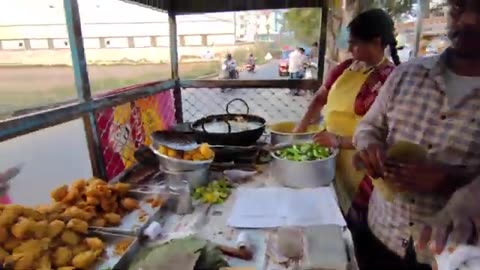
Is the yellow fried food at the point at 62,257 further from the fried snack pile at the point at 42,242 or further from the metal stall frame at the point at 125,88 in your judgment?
the metal stall frame at the point at 125,88

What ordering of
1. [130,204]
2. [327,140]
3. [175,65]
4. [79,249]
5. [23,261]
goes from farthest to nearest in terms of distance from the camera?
[175,65], [327,140], [130,204], [79,249], [23,261]

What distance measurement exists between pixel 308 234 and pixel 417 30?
5.08 feet

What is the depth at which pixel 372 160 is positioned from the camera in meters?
0.89

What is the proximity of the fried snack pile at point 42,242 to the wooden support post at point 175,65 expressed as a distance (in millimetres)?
1568

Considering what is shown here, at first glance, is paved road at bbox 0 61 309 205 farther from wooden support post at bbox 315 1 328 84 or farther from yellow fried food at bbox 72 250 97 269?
wooden support post at bbox 315 1 328 84

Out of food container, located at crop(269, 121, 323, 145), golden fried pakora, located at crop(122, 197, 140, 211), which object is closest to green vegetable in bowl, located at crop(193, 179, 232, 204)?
golden fried pakora, located at crop(122, 197, 140, 211)

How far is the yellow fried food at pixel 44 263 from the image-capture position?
2.54 feet

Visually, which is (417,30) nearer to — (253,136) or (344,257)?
(253,136)

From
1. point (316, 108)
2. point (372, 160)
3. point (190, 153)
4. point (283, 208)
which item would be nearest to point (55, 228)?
point (190, 153)

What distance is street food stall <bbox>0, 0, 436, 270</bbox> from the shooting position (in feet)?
2.65

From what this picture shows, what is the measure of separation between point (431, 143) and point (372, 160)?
169mm

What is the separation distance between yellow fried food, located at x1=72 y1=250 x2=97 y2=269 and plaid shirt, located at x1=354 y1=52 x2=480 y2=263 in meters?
0.74

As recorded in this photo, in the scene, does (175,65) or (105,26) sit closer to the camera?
(105,26)

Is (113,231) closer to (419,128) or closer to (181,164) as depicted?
(181,164)
